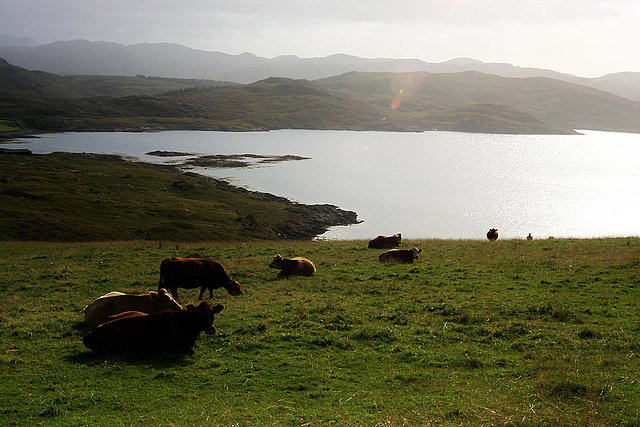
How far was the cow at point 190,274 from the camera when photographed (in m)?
15.8

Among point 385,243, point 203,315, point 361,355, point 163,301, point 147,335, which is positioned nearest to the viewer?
point 147,335

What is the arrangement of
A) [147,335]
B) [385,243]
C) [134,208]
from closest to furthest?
[147,335] < [385,243] < [134,208]

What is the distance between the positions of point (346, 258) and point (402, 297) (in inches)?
356

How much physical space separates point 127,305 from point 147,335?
2856 mm

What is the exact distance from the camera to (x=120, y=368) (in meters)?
9.25

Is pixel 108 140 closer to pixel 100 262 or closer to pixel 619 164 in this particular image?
pixel 100 262

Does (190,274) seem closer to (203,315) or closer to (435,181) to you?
(203,315)

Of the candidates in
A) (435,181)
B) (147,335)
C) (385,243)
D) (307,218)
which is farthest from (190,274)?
(435,181)

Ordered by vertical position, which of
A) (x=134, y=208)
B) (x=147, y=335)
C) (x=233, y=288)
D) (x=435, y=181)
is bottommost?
(x=134, y=208)

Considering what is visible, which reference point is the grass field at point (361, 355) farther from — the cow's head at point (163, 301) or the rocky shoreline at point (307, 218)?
the rocky shoreline at point (307, 218)

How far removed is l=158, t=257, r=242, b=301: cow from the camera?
15.8 metres

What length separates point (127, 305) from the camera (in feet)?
41.2

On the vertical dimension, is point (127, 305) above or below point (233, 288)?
above

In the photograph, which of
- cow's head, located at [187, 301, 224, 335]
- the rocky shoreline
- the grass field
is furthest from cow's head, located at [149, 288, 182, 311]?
the rocky shoreline
